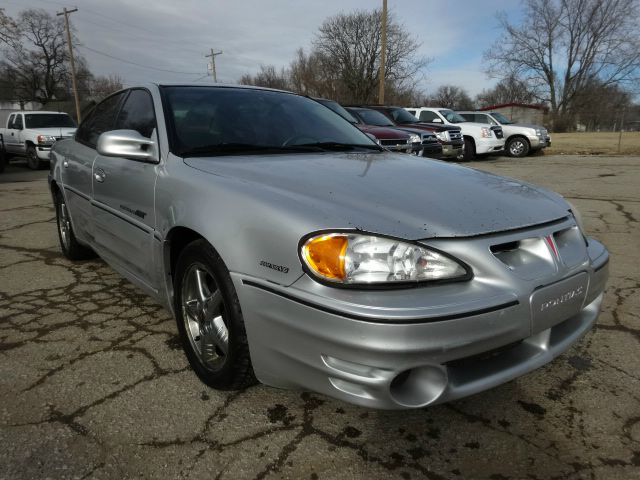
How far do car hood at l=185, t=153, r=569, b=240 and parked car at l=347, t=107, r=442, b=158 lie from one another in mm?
8115

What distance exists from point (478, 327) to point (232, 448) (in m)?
1.04

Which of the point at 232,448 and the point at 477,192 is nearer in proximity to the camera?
the point at 232,448

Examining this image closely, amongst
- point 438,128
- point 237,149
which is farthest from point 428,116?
point 237,149

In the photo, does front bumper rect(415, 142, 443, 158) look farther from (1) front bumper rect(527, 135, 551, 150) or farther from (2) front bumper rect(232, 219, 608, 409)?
(2) front bumper rect(232, 219, 608, 409)

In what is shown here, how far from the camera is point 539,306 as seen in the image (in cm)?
172

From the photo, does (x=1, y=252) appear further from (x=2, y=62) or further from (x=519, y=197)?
(x=2, y=62)

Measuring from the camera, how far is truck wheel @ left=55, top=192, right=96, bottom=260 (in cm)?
414

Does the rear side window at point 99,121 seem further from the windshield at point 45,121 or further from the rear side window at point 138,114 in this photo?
the windshield at point 45,121

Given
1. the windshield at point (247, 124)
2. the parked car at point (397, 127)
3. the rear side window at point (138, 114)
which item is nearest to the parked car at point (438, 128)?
the parked car at point (397, 127)

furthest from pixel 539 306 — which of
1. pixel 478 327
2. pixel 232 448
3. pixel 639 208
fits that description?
pixel 639 208

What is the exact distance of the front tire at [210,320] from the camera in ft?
6.37

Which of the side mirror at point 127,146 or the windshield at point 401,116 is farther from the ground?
the windshield at point 401,116

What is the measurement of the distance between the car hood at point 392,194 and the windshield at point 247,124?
7.2 inches

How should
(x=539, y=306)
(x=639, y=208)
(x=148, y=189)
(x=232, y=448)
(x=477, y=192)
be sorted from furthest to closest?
(x=639, y=208)
(x=148, y=189)
(x=477, y=192)
(x=232, y=448)
(x=539, y=306)
